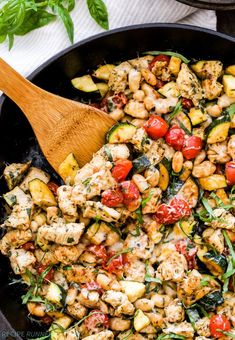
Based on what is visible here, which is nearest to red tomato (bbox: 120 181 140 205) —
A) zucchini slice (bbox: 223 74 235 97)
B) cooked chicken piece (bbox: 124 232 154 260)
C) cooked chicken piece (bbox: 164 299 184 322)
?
cooked chicken piece (bbox: 124 232 154 260)

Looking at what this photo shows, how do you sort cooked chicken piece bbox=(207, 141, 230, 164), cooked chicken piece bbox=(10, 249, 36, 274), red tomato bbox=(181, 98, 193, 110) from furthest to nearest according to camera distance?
red tomato bbox=(181, 98, 193, 110)
cooked chicken piece bbox=(207, 141, 230, 164)
cooked chicken piece bbox=(10, 249, 36, 274)

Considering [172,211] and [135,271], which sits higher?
[172,211]

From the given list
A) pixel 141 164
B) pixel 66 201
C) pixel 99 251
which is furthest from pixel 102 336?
pixel 141 164

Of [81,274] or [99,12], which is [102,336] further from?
[99,12]

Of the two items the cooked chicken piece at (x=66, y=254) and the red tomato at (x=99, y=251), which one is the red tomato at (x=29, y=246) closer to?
the cooked chicken piece at (x=66, y=254)

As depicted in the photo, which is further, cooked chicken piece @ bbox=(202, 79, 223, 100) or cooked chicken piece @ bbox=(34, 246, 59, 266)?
cooked chicken piece @ bbox=(202, 79, 223, 100)

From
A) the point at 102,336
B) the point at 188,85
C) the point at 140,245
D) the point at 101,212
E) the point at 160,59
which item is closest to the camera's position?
the point at 102,336

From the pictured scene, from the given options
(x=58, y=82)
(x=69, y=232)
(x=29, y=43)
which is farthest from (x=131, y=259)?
(x=29, y=43)

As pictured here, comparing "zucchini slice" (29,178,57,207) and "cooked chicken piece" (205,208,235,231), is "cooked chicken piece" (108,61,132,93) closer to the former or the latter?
"zucchini slice" (29,178,57,207)
